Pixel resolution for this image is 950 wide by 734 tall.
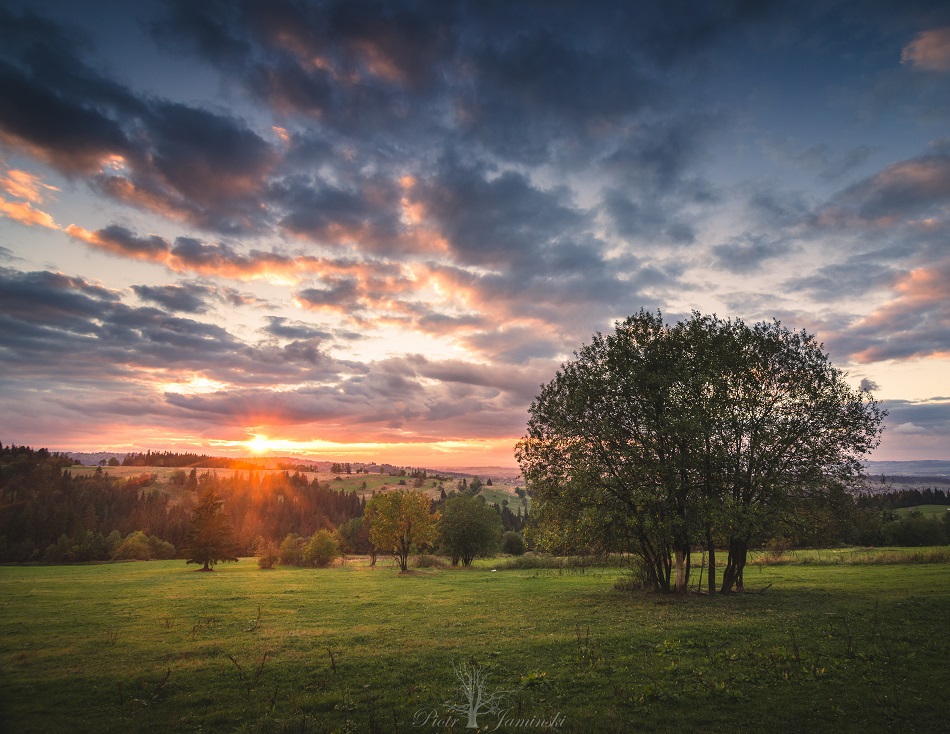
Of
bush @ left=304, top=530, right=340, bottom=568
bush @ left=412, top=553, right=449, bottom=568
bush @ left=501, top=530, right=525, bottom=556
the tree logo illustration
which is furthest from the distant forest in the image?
the tree logo illustration

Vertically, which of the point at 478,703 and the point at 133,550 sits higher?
the point at 478,703

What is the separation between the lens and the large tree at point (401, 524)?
6819 cm

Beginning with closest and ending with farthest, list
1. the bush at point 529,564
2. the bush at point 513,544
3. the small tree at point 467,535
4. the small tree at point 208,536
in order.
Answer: the bush at point 529,564 → the small tree at point 208,536 → the small tree at point 467,535 → the bush at point 513,544

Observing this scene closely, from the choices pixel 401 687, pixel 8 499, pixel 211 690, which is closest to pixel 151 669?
pixel 211 690

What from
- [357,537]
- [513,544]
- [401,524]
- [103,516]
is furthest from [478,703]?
[103,516]

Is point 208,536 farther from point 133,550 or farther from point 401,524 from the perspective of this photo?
point 133,550

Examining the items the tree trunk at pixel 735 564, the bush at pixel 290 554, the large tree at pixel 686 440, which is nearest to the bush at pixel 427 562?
the bush at pixel 290 554

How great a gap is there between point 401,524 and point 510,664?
2191 inches

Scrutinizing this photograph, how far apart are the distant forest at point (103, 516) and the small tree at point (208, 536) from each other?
30.0 m

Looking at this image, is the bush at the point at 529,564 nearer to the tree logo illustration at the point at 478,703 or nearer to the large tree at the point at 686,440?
the large tree at the point at 686,440

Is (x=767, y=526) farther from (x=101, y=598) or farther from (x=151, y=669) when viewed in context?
(x=101, y=598)

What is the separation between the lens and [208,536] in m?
75.8

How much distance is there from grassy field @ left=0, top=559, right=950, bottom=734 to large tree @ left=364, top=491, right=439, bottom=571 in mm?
37820

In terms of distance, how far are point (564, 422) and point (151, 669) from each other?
89.5 ft
